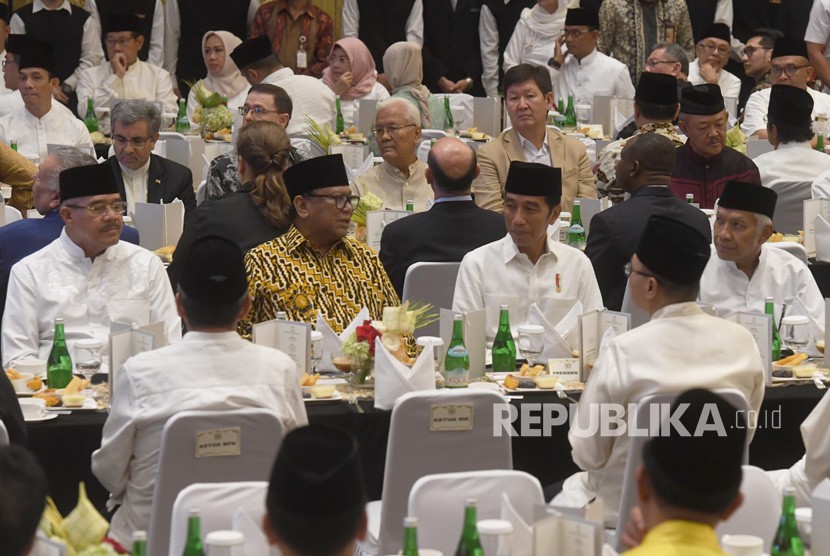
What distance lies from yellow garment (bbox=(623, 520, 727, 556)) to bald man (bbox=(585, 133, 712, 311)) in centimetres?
389

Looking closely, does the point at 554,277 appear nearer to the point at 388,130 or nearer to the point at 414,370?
the point at 414,370

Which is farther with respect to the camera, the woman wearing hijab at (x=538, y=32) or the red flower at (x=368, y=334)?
the woman wearing hijab at (x=538, y=32)

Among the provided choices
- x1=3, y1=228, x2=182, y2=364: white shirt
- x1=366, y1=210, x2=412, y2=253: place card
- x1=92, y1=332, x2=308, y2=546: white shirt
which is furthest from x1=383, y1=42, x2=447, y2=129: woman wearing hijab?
x1=92, y1=332, x2=308, y2=546: white shirt

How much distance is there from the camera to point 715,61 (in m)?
11.9

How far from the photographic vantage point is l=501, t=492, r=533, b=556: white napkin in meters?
3.35

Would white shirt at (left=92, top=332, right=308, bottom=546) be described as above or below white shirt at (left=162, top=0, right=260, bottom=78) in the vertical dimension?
below

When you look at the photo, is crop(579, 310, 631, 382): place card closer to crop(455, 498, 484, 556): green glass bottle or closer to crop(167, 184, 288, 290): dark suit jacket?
crop(167, 184, 288, 290): dark suit jacket

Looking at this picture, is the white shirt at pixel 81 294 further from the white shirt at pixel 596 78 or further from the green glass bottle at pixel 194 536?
the white shirt at pixel 596 78

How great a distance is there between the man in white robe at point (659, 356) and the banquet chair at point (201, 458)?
874mm

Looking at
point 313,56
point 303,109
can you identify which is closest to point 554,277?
point 303,109

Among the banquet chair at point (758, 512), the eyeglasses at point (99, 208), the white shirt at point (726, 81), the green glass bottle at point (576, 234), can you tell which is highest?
the white shirt at point (726, 81)

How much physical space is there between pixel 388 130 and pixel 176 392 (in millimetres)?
4041

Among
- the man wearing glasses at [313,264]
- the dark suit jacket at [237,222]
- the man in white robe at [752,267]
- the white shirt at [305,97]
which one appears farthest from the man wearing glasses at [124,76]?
the man in white robe at [752,267]

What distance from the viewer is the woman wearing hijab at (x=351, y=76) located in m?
11.0
